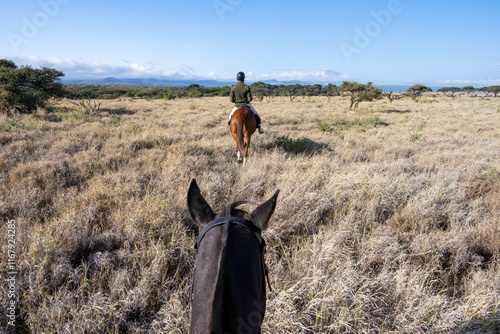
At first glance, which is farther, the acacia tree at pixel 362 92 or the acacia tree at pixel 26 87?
the acacia tree at pixel 362 92

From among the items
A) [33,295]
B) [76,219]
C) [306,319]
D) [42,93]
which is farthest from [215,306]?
[42,93]

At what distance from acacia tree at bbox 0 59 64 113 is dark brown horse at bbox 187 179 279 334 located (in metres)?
16.4

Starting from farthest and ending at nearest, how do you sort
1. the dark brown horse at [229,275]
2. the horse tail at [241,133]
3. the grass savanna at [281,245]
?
the horse tail at [241,133] → the grass savanna at [281,245] → the dark brown horse at [229,275]

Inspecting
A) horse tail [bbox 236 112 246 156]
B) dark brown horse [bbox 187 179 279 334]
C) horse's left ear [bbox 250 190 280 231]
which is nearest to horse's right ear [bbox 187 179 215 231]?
dark brown horse [bbox 187 179 279 334]

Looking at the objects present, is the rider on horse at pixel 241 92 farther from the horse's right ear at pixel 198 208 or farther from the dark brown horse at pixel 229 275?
the dark brown horse at pixel 229 275

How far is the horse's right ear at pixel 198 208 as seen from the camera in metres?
1.26

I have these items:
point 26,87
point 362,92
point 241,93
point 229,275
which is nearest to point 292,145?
point 241,93

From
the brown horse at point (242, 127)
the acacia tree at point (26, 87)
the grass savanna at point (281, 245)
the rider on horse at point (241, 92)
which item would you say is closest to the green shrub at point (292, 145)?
the brown horse at point (242, 127)

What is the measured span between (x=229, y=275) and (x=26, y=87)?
1844cm

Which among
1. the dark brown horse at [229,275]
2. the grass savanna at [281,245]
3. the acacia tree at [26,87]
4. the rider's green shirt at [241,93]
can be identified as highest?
the acacia tree at [26,87]

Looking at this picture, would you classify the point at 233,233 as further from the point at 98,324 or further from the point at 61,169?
the point at 61,169

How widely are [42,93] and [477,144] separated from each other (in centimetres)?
2119

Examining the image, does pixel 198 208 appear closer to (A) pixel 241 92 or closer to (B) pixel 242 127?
(B) pixel 242 127

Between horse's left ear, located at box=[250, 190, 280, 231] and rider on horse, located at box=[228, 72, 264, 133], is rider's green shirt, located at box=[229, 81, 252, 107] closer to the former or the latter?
rider on horse, located at box=[228, 72, 264, 133]
